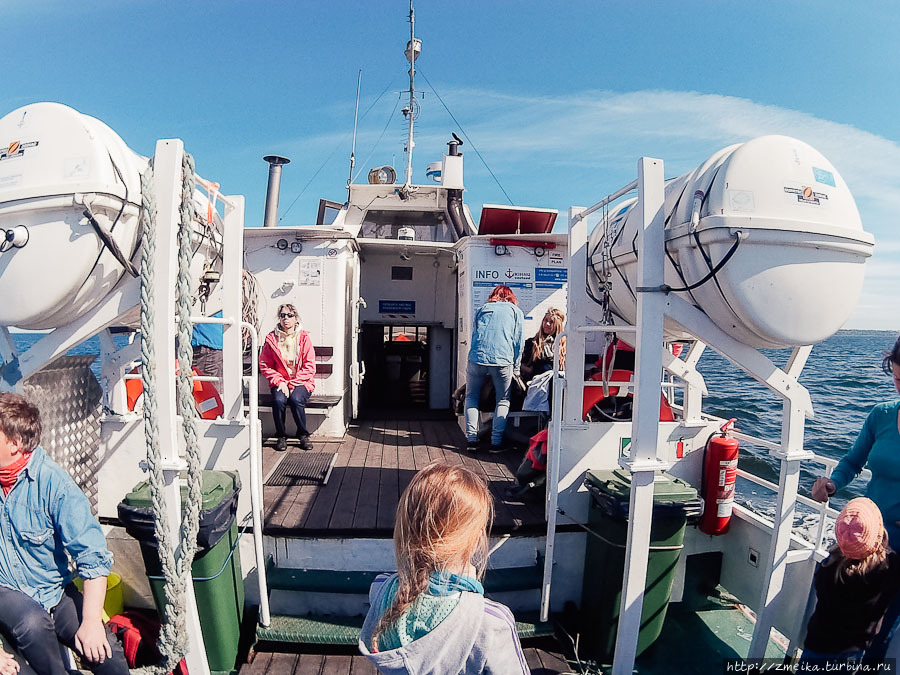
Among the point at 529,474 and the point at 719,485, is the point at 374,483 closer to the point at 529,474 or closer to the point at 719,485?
the point at 529,474

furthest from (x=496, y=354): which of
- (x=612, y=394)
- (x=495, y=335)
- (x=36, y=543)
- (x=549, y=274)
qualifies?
(x=36, y=543)

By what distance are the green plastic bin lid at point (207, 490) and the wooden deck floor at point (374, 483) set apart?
51 cm

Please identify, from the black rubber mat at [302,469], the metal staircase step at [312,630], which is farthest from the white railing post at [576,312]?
the black rubber mat at [302,469]

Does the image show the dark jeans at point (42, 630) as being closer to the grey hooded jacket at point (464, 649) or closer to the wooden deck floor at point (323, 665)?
the wooden deck floor at point (323, 665)

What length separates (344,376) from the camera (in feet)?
21.3

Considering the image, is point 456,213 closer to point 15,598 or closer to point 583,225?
point 583,225

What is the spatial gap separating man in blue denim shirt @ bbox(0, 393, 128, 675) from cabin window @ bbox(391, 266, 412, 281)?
21.4 ft

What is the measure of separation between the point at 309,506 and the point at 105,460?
4.32 ft

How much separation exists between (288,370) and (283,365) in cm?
7

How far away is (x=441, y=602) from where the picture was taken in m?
1.26

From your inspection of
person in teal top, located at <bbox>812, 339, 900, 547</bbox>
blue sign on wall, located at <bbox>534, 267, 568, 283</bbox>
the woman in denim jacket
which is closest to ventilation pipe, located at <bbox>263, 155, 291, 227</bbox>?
blue sign on wall, located at <bbox>534, 267, 568, 283</bbox>

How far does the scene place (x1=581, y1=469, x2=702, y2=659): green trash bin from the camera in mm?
2854

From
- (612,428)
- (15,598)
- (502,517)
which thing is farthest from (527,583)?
(15,598)

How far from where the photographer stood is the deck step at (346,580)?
310cm
